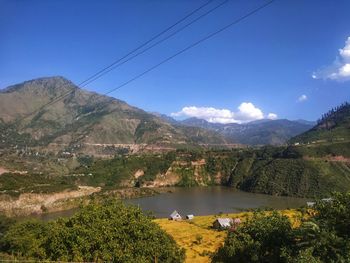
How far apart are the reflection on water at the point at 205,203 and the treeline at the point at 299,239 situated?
73.1m

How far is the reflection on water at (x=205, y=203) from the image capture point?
110125mm

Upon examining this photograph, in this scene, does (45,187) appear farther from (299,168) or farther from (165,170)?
(299,168)

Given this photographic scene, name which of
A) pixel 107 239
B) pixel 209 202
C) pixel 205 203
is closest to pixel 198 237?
pixel 107 239

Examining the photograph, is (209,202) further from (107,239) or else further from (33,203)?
(107,239)

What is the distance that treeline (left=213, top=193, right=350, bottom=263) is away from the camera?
23641 mm

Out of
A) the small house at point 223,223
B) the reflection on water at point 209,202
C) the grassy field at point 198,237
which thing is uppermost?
the small house at point 223,223

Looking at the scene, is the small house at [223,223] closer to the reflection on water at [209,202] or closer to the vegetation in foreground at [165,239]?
the vegetation in foreground at [165,239]

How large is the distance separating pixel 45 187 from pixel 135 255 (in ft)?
339

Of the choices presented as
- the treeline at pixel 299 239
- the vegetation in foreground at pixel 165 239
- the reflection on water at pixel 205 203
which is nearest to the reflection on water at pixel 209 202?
the reflection on water at pixel 205 203

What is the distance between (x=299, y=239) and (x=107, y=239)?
564 inches

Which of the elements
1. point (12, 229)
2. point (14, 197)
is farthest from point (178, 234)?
point (14, 197)

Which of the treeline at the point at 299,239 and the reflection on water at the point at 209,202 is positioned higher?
the treeline at the point at 299,239

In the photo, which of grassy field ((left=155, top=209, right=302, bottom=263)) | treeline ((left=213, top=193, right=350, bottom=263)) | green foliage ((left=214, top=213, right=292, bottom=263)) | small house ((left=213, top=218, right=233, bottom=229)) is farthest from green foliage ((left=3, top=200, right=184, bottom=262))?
small house ((left=213, top=218, right=233, bottom=229))

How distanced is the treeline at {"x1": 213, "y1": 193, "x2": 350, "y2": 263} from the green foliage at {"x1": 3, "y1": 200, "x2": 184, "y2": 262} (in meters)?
6.26
